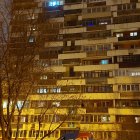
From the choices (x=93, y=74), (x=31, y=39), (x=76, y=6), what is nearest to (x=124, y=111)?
(x=93, y=74)

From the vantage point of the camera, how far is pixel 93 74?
44.2 metres

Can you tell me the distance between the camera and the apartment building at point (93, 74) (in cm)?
4144

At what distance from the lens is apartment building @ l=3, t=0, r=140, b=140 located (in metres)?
41.4

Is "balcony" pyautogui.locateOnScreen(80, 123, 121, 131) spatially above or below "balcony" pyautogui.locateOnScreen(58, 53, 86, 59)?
below

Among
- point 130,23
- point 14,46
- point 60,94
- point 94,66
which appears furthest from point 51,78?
point 14,46

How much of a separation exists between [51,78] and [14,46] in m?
31.1

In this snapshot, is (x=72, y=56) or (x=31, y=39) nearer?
(x=31, y=39)

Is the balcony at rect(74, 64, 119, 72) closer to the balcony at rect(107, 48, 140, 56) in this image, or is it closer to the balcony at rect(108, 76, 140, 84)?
the balcony at rect(108, 76, 140, 84)

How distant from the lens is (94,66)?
44.3 meters

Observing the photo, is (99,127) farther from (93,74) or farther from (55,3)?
(55,3)

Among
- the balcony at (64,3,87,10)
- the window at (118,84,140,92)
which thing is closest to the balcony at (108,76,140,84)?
the window at (118,84,140,92)

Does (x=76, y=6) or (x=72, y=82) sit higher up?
(x=76, y=6)

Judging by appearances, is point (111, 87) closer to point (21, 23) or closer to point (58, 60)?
point (58, 60)

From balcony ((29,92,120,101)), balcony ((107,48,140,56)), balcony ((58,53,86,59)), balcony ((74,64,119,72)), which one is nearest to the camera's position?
balcony ((29,92,120,101))
